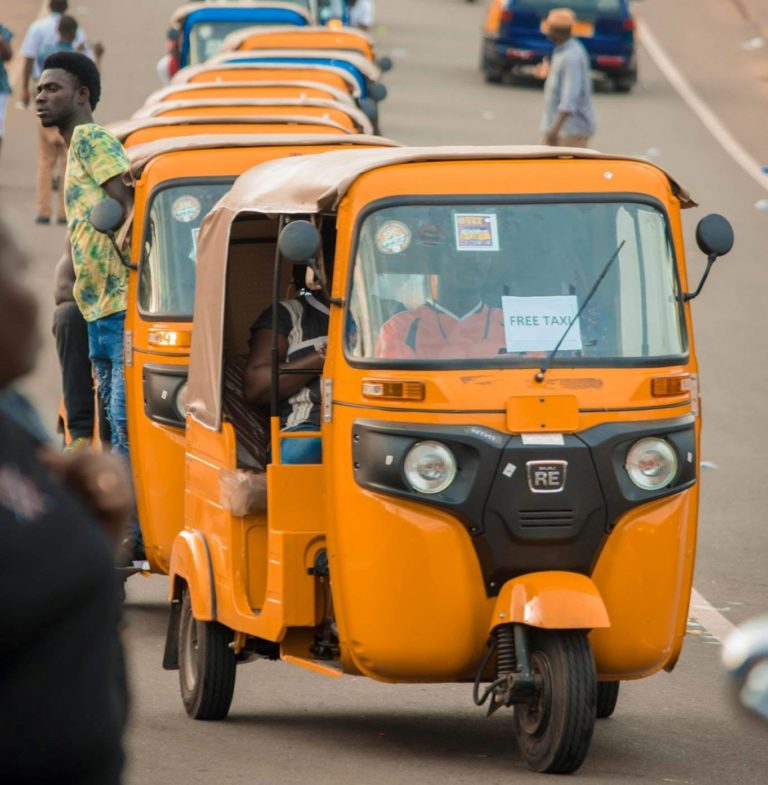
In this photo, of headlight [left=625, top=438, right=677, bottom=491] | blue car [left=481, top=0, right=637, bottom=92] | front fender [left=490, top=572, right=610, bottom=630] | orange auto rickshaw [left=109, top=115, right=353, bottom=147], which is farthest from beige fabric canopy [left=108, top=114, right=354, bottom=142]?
blue car [left=481, top=0, right=637, bottom=92]

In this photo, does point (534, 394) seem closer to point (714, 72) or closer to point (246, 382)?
point (246, 382)

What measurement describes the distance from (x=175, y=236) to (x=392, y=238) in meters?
2.53

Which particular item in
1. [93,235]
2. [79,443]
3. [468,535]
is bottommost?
[79,443]

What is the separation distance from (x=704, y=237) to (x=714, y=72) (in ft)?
94.3

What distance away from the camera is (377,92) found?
20922mm

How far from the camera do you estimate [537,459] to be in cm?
673

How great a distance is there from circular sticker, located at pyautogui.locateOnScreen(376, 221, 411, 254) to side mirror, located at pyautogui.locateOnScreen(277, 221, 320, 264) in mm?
221

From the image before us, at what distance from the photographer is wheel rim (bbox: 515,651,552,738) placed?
6707 mm

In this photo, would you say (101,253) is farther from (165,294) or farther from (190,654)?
(190,654)

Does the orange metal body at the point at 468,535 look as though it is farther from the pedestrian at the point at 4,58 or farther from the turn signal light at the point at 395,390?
the pedestrian at the point at 4,58

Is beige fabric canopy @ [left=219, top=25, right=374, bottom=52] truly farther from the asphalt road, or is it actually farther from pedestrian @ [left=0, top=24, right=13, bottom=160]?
the asphalt road

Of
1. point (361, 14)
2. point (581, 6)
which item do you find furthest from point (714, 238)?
point (361, 14)

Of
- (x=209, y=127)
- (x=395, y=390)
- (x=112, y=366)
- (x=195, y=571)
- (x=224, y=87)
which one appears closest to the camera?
(x=395, y=390)

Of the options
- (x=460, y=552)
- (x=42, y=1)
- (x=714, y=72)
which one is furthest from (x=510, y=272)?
(x=42, y=1)
